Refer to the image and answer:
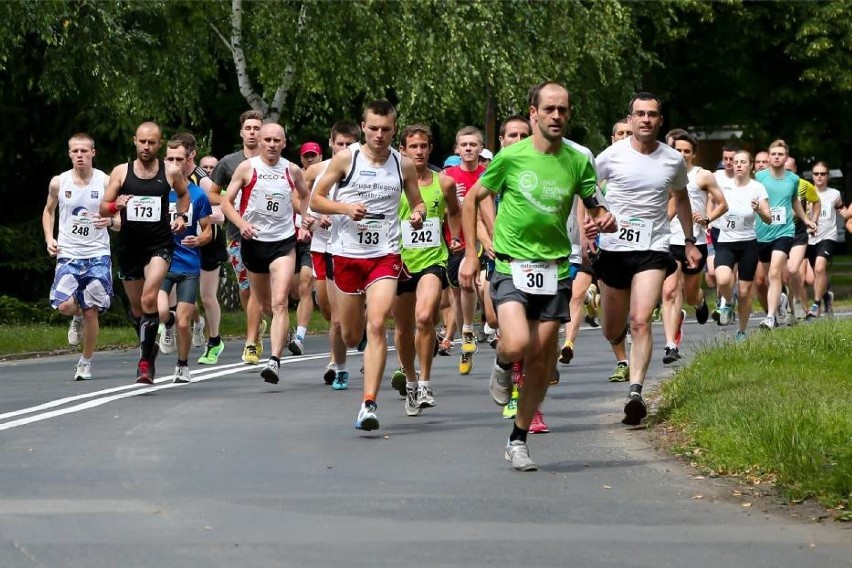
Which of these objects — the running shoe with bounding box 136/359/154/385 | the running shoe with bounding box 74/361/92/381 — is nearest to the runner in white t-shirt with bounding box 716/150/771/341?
the running shoe with bounding box 74/361/92/381

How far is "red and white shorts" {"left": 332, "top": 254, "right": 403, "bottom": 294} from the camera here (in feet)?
39.9

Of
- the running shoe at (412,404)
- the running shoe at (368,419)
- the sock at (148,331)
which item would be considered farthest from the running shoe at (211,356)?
the running shoe at (368,419)

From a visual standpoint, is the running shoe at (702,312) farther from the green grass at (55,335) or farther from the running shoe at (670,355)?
the running shoe at (670,355)

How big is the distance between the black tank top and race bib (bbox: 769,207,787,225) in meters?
8.38

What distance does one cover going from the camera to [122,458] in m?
10.6

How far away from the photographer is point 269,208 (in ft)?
53.5

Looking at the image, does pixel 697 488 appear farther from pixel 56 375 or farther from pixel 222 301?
pixel 222 301

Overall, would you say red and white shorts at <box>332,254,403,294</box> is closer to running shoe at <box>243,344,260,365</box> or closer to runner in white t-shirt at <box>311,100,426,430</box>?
runner in white t-shirt at <box>311,100,426,430</box>

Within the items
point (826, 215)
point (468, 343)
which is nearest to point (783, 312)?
point (826, 215)

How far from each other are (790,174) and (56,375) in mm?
9315

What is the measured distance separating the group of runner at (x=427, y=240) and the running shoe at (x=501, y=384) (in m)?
0.01

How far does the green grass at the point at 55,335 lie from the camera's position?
67.9 ft

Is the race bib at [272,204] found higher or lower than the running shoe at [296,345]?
higher

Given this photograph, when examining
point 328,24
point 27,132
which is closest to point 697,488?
point 27,132
